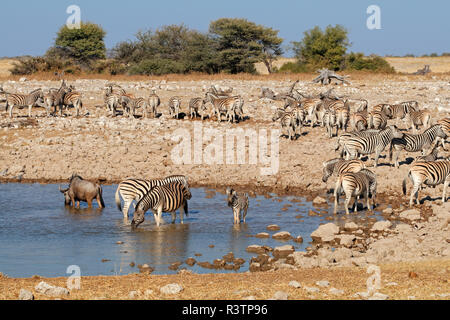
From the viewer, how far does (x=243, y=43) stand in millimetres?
45062

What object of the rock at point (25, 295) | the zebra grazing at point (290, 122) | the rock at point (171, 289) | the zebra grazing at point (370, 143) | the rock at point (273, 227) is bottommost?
the rock at point (273, 227)

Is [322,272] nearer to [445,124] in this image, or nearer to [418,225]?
[418,225]

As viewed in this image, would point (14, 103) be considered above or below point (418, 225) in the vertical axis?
above

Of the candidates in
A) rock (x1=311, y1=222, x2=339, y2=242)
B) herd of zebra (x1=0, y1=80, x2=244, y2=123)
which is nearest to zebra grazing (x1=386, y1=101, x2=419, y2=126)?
herd of zebra (x1=0, y1=80, x2=244, y2=123)

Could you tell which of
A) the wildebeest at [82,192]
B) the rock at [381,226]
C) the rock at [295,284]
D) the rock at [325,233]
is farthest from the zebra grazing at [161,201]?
the rock at [295,284]

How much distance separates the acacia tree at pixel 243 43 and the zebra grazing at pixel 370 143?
85.0 ft

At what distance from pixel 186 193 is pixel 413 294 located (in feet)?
22.1

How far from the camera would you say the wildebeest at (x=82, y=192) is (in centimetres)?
1542

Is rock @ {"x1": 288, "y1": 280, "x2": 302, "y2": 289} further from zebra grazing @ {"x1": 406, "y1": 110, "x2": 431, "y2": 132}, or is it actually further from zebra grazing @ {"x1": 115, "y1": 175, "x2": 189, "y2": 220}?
zebra grazing @ {"x1": 406, "y1": 110, "x2": 431, "y2": 132}

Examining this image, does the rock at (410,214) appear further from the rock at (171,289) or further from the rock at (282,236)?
the rock at (171,289)

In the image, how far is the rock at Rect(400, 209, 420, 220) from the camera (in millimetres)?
13851

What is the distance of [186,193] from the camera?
45.9 feet
